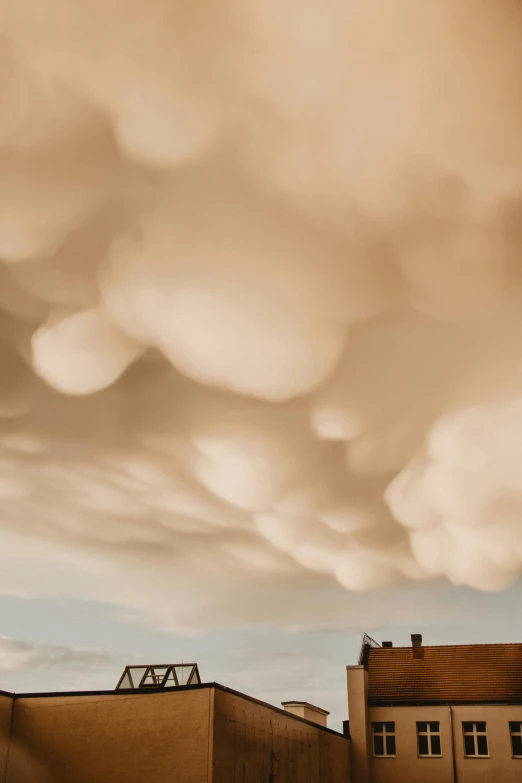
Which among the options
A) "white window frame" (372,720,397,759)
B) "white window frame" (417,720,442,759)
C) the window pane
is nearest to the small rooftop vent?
"white window frame" (372,720,397,759)

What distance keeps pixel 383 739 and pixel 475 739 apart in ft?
14.5

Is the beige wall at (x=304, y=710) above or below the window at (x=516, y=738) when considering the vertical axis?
above

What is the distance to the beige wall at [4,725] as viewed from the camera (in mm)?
20703

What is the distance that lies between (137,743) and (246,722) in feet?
11.3

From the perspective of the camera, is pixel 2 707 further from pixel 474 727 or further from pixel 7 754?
pixel 474 727

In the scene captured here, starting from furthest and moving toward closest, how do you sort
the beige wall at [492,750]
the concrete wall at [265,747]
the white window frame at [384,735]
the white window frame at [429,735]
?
the white window frame at [384,735]
the white window frame at [429,735]
the beige wall at [492,750]
the concrete wall at [265,747]

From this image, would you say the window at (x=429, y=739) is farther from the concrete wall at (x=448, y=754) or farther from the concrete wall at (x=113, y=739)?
the concrete wall at (x=113, y=739)

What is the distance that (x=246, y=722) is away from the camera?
21312mm

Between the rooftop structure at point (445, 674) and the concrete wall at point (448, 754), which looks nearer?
the concrete wall at point (448, 754)

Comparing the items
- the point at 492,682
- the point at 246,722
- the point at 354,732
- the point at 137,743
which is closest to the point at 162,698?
the point at 137,743

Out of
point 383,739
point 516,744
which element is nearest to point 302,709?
point 383,739

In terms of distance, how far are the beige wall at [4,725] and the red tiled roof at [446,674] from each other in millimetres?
19544

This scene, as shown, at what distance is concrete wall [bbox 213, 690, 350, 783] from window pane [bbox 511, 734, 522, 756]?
28.0 ft

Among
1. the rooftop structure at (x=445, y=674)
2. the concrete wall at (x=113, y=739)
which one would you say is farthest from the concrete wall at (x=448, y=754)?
the concrete wall at (x=113, y=739)
